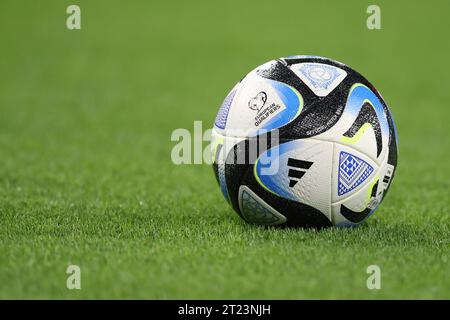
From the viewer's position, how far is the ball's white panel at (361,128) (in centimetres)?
540

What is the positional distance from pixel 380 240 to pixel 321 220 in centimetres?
45

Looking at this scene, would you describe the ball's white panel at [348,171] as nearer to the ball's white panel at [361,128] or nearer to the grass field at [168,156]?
the ball's white panel at [361,128]

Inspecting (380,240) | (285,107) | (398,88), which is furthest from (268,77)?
(398,88)

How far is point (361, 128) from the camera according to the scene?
546 cm

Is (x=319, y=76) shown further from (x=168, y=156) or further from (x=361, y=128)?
(x=168, y=156)

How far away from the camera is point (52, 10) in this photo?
21.8 metres

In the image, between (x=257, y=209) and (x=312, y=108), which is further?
(x=257, y=209)

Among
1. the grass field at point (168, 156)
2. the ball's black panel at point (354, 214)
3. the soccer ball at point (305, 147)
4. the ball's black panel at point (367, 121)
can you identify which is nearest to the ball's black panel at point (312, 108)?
the soccer ball at point (305, 147)

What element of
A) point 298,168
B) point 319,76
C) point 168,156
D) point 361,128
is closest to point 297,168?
point 298,168

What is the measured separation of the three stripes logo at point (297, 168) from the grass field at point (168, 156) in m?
0.43

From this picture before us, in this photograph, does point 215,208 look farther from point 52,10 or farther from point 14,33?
point 52,10

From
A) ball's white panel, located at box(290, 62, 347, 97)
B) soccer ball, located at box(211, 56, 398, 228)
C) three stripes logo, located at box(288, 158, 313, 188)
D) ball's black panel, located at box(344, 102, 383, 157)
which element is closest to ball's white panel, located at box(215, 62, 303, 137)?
soccer ball, located at box(211, 56, 398, 228)

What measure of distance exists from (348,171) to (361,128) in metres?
0.33

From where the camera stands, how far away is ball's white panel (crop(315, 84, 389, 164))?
540 centimetres
